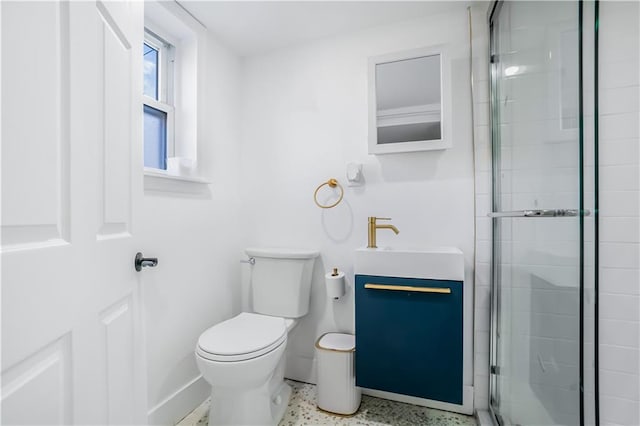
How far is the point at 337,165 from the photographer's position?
187cm

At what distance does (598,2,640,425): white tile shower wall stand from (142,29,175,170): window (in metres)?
2.01

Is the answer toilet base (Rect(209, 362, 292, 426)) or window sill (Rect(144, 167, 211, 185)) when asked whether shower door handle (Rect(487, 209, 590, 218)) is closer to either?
toilet base (Rect(209, 362, 292, 426))

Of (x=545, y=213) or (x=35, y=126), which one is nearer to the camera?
(x=35, y=126)

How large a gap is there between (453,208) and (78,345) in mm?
1634

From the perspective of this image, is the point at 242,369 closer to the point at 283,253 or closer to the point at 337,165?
the point at 283,253

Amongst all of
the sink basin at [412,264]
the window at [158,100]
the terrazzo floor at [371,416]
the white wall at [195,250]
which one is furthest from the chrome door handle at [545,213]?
the window at [158,100]

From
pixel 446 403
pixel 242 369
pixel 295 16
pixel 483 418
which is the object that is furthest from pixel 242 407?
pixel 295 16

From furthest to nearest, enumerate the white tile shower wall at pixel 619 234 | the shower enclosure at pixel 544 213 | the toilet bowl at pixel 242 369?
the toilet bowl at pixel 242 369 → the white tile shower wall at pixel 619 234 → the shower enclosure at pixel 544 213

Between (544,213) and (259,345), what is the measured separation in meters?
1.20

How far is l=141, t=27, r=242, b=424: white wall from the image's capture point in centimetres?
142

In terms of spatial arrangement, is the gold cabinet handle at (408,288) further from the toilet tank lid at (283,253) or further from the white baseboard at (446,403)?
the white baseboard at (446,403)

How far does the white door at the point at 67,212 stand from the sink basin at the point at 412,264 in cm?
101

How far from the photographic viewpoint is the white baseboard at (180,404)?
140cm

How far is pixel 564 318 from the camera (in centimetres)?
82
